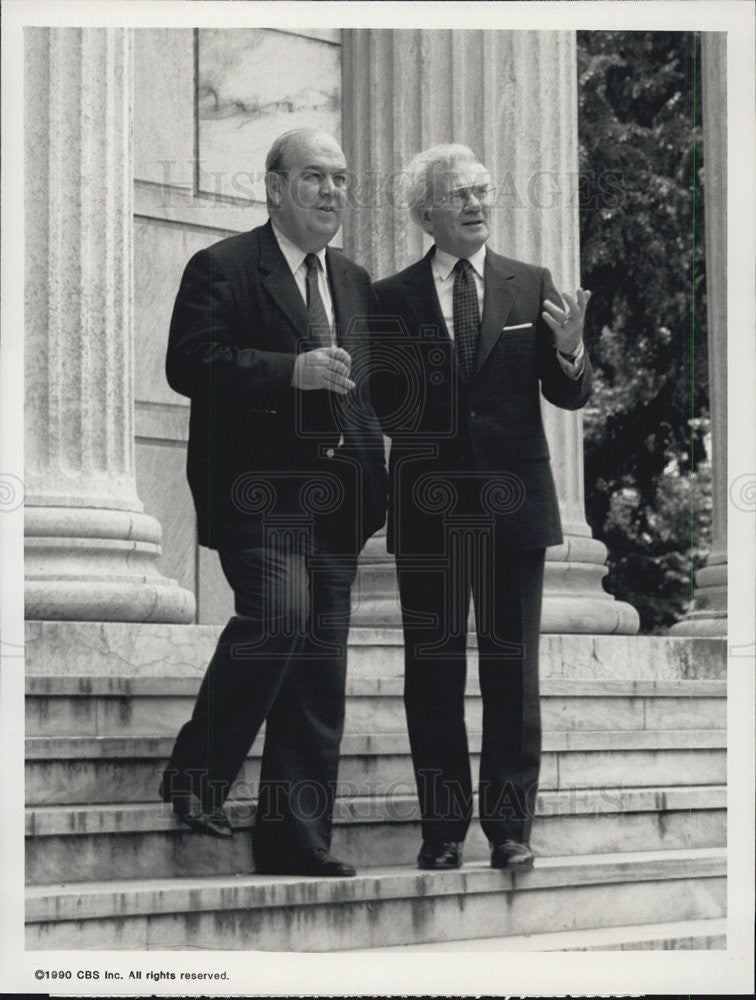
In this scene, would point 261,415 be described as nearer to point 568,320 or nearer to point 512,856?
point 568,320

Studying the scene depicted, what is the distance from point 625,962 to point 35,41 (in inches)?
182

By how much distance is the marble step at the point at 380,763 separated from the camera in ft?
25.6

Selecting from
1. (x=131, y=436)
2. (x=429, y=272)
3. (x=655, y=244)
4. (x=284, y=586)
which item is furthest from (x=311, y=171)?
(x=655, y=244)

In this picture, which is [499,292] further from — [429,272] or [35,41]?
[35,41]

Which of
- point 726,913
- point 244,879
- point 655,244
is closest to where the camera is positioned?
point 244,879

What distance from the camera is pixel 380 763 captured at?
8375 mm

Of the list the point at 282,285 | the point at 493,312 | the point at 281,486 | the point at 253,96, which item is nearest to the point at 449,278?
the point at 493,312

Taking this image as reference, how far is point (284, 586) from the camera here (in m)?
7.62

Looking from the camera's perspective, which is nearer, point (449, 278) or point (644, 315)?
point (449, 278)

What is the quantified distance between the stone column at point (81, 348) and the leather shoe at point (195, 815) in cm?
179

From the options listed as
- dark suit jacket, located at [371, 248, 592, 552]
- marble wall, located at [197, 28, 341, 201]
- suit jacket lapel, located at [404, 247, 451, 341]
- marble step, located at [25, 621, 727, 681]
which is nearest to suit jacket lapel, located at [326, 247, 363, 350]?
dark suit jacket, located at [371, 248, 592, 552]

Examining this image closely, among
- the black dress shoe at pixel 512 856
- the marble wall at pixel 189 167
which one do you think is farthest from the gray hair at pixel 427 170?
the marble wall at pixel 189 167

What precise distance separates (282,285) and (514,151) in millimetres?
3238

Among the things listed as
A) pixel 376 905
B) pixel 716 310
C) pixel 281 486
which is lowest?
pixel 376 905
